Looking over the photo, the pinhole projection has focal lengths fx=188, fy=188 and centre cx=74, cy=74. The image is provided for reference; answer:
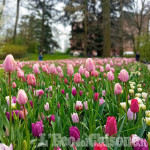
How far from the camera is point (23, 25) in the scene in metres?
29.3

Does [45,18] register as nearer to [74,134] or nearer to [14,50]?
[14,50]

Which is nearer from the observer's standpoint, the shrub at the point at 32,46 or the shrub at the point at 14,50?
the shrub at the point at 14,50

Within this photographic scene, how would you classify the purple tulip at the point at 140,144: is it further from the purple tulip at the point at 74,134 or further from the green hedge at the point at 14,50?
the green hedge at the point at 14,50

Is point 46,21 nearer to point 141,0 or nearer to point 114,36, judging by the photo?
point 114,36

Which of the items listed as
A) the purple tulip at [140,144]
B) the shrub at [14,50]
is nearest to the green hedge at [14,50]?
the shrub at [14,50]

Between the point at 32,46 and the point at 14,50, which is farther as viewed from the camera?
the point at 32,46

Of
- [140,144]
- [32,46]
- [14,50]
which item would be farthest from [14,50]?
[140,144]

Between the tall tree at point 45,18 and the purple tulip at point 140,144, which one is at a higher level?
the tall tree at point 45,18

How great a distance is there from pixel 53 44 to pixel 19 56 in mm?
14672

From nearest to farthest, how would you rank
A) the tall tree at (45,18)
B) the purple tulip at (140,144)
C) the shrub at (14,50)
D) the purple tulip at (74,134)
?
the purple tulip at (140,144), the purple tulip at (74,134), the shrub at (14,50), the tall tree at (45,18)

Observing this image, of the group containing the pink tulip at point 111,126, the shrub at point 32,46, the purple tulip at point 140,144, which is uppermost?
the shrub at point 32,46

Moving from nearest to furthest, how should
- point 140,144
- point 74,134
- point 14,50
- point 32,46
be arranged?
point 140,144 → point 74,134 → point 14,50 → point 32,46

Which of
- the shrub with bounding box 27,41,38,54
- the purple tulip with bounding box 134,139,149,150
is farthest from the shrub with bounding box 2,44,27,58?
the purple tulip with bounding box 134,139,149,150

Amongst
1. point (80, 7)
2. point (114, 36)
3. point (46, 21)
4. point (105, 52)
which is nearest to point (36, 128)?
point (105, 52)
